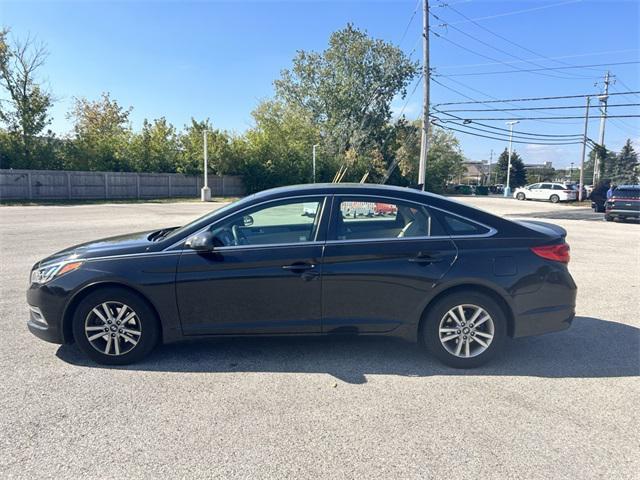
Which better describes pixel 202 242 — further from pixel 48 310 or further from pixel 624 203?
pixel 624 203

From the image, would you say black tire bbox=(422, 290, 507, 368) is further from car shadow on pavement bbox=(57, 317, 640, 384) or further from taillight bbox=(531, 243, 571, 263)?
taillight bbox=(531, 243, 571, 263)

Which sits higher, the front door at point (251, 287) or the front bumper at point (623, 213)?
the front bumper at point (623, 213)

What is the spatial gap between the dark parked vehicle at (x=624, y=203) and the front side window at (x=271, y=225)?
20.6 m

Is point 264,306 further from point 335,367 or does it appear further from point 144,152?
point 144,152

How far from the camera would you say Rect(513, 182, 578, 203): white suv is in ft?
124

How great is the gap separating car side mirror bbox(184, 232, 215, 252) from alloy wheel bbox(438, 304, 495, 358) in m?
2.16

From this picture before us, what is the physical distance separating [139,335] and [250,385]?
1.11m

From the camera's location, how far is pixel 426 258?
382 cm

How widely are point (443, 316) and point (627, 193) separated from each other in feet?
67.9

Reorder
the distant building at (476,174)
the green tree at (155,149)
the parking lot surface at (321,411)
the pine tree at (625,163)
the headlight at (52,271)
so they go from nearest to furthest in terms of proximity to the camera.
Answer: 1. the parking lot surface at (321,411)
2. the headlight at (52,271)
3. the green tree at (155,149)
4. the pine tree at (625,163)
5. the distant building at (476,174)

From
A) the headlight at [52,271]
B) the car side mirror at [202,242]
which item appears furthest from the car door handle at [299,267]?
the headlight at [52,271]

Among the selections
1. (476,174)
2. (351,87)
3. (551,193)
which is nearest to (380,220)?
(551,193)

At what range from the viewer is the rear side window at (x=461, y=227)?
3.94 meters

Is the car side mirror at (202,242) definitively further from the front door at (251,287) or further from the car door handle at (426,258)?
the car door handle at (426,258)
